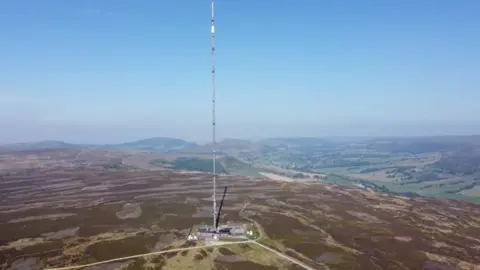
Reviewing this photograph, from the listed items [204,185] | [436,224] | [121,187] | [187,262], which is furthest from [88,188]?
[436,224]

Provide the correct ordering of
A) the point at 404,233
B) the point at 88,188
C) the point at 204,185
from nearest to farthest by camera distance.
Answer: the point at 404,233 < the point at 88,188 < the point at 204,185

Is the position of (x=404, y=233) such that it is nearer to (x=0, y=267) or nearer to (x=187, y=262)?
(x=187, y=262)

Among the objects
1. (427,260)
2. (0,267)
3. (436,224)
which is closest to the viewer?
(0,267)

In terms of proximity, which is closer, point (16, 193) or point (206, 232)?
point (206, 232)

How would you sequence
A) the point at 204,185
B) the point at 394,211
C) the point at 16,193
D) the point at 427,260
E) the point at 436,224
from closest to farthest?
1. the point at 427,260
2. the point at 436,224
3. the point at 394,211
4. the point at 16,193
5. the point at 204,185

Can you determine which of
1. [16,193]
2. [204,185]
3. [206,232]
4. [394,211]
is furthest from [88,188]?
[394,211]

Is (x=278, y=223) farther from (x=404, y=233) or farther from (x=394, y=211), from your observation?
(x=394, y=211)

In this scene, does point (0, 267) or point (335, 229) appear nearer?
point (0, 267)

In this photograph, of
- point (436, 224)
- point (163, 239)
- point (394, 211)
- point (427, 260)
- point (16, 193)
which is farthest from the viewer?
point (16, 193)
